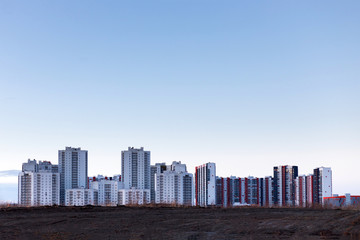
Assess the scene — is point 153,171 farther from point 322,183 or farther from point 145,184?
point 322,183

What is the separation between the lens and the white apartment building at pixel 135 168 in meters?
141

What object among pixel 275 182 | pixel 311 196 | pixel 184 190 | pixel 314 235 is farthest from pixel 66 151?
pixel 314 235

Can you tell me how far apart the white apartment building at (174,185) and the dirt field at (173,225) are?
364 feet

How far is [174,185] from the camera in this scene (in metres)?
135

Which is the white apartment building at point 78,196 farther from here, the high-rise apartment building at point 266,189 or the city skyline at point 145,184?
the high-rise apartment building at point 266,189

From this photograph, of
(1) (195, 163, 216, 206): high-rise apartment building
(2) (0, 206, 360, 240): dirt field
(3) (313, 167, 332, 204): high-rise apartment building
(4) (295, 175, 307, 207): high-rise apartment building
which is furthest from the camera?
(1) (195, 163, 216, 206): high-rise apartment building

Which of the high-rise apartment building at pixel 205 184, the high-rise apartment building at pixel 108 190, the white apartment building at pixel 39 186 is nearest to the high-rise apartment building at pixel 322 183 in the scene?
the high-rise apartment building at pixel 205 184

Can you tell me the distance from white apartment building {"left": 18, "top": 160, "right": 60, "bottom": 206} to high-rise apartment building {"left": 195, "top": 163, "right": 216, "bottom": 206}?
42571 millimetres

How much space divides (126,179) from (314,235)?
128776mm

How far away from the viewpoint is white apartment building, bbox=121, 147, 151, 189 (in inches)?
5551

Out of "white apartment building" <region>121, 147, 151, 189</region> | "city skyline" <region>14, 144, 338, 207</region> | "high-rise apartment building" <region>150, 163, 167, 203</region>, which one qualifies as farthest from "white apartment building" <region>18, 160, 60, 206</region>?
"high-rise apartment building" <region>150, 163, 167, 203</region>

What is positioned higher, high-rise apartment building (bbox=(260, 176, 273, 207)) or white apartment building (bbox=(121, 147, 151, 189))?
white apartment building (bbox=(121, 147, 151, 189))

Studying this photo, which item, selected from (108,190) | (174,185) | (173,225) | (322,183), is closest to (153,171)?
(174,185)

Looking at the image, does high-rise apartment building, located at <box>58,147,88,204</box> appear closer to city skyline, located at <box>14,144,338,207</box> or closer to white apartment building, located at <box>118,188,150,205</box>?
city skyline, located at <box>14,144,338,207</box>
